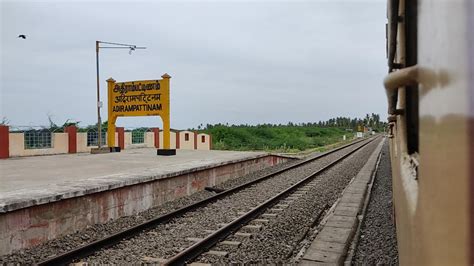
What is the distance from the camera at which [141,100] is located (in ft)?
56.0

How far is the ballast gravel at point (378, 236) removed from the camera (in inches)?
215

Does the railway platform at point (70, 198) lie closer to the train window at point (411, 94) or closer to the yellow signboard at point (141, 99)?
the yellow signboard at point (141, 99)

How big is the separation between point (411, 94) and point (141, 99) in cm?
1565

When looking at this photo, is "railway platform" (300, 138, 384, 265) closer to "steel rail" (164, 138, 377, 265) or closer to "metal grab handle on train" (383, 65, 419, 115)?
"steel rail" (164, 138, 377, 265)

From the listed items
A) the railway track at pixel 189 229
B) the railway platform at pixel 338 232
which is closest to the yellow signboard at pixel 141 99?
the railway track at pixel 189 229

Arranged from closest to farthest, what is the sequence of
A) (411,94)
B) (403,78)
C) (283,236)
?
(403,78)
(411,94)
(283,236)

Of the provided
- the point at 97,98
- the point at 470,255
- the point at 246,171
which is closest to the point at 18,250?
the point at 470,255

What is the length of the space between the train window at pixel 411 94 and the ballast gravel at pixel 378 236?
→ 347 cm

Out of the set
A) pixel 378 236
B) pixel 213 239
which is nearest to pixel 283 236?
pixel 213 239

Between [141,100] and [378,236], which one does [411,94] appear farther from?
[141,100]

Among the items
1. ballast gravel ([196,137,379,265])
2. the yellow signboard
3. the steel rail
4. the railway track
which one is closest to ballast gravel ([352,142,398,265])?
ballast gravel ([196,137,379,265])

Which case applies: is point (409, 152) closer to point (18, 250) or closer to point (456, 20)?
point (456, 20)

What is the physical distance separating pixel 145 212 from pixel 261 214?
257 centimetres

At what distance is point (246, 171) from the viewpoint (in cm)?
1688
